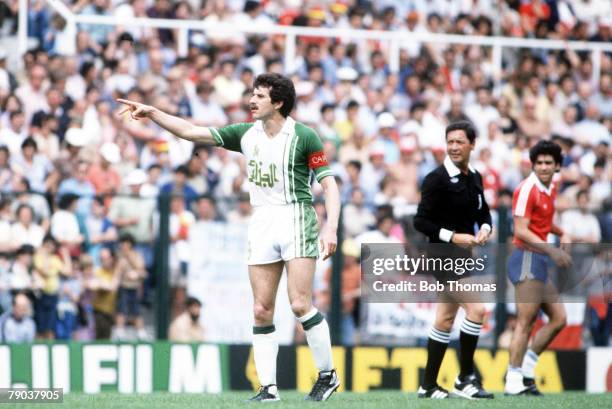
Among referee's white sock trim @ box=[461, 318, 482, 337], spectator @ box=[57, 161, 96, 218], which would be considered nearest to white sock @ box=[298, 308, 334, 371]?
referee's white sock trim @ box=[461, 318, 482, 337]

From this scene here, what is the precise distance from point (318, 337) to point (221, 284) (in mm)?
5647

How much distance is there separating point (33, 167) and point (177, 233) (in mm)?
2192

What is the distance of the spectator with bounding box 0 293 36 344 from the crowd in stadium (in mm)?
70

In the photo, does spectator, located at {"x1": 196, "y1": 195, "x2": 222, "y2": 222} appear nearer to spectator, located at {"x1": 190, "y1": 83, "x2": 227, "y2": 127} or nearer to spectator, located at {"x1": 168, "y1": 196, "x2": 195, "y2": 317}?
spectator, located at {"x1": 168, "y1": 196, "x2": 195, "y2": 317}

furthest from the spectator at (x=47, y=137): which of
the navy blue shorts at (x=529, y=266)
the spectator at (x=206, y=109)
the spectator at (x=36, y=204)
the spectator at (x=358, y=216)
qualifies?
the navy blue shorts at (x=529, y=266)

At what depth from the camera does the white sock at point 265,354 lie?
35.3 ft

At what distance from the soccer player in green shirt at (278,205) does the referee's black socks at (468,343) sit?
Result: 1757 mm

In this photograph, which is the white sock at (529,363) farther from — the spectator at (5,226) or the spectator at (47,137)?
the spectator at (47,137)

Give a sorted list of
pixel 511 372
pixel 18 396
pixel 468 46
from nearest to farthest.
Result: pixel 18 396, pixel 511 372, pixel 468 46

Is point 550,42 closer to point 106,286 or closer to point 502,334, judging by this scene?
point 502,334

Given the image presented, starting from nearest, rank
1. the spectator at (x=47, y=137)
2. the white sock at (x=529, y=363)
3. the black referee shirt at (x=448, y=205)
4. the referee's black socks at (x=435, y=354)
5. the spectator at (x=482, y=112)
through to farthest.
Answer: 1. the black referee shirt at (x=448, y=205)
2. the referee's black socks at (x=435, y=354)
3. the white sock at (x=529, y=363)
4. the spectator at (x=47, y=137)
5. the spectator at (x=482, y=112)

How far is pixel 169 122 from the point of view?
34.6 feet

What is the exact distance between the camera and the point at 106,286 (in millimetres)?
16047

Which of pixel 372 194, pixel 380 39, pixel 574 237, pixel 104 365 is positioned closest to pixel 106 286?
pixel 104 365
